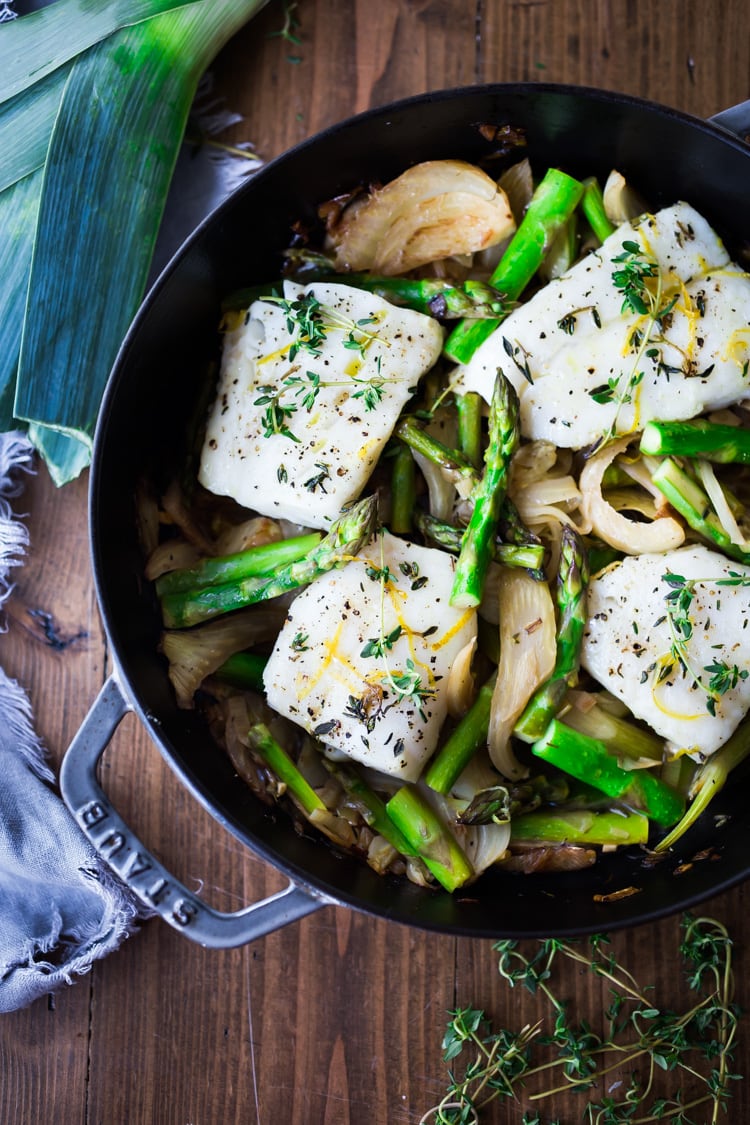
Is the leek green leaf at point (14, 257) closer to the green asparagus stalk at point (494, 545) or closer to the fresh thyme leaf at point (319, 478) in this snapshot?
the fresh thyme leaf at point (319, 478)

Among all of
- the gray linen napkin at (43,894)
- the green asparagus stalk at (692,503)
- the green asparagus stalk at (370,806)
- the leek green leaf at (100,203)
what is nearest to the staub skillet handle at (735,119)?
the green asparagus stalk at (692,503)

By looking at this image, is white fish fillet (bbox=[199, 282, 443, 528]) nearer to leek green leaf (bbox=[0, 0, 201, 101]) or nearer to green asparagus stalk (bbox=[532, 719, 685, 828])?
green asparagus stalk (bbox=[532, 719, 685, 828])

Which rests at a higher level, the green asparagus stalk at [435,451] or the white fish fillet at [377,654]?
the green asparagus stalk at [435,451]

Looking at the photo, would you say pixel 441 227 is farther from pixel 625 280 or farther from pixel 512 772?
pixel 512 772

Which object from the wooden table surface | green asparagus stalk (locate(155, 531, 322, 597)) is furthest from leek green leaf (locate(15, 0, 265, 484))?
green asparagus stalk (locate(155, 531, 322, 597))

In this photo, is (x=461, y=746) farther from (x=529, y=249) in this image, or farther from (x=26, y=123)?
(x=26, y=123)
